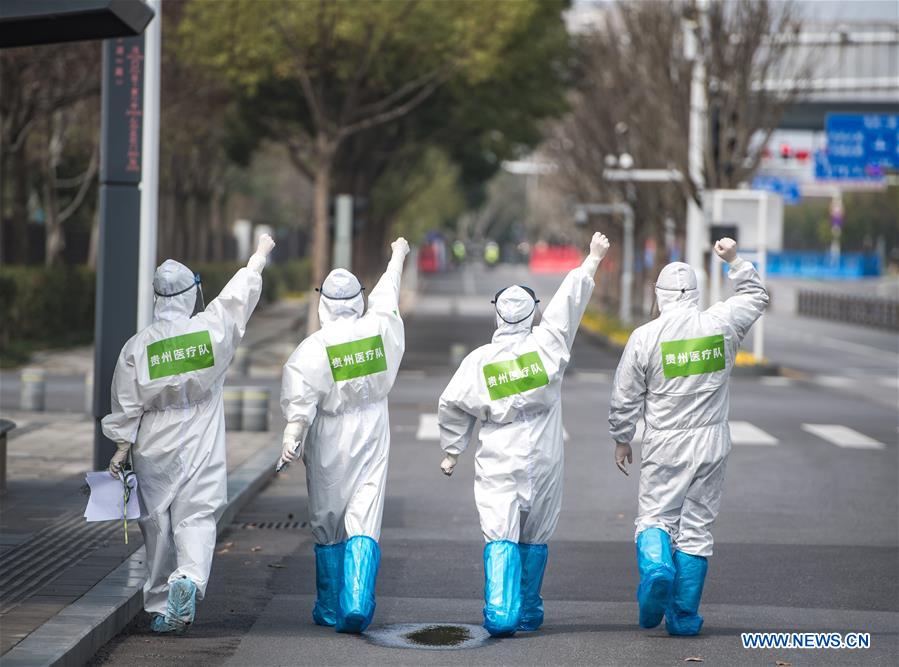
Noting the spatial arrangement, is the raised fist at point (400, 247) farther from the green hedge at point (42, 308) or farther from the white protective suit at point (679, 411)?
the green hedge at point (42, 308)

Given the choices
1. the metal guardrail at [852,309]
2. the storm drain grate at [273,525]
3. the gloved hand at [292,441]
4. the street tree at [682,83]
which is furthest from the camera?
the metal guardrail at [852,309]

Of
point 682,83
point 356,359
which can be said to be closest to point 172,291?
point 356,359

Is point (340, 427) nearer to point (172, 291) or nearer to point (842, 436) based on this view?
point (172, 291)

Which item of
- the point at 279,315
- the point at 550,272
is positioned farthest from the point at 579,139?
the point at 550,272

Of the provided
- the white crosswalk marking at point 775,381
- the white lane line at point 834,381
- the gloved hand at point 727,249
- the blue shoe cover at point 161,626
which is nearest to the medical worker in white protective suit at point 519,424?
the gloved hand at point 727,249

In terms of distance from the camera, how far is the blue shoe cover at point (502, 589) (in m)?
7.35

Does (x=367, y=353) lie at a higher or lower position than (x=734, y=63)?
lower

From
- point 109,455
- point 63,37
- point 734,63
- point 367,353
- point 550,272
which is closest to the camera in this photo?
point 367,353

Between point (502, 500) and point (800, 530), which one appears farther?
point (800, 530)

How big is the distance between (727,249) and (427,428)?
9995mm

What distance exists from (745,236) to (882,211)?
80.8 meters

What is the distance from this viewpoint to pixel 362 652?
23.3 ft

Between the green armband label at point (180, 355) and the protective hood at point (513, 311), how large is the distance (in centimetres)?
132

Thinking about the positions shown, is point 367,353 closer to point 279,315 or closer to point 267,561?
point 267,561
